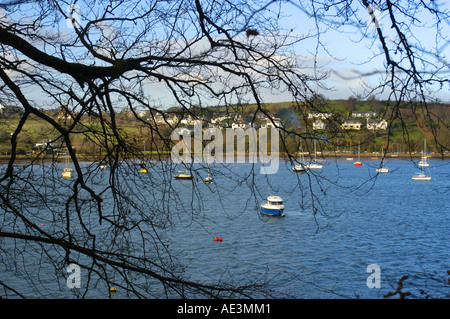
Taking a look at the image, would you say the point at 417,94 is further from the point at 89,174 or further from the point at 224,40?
the point at 89,174

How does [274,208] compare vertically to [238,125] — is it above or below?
below

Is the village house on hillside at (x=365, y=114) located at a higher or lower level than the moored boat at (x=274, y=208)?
higher

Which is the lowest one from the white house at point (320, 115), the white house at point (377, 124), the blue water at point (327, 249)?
the blue water at point (327, 249)

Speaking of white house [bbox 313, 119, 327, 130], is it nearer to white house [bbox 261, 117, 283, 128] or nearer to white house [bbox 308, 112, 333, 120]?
white house [bbox 308, 112, 333, 120]

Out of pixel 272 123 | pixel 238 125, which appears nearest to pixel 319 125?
pixel 272 123

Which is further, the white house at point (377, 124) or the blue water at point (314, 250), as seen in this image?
the blue water at point (314, 250)

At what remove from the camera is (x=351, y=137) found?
433cm

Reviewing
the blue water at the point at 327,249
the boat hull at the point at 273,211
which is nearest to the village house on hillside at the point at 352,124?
the blue water at the point at 327,249

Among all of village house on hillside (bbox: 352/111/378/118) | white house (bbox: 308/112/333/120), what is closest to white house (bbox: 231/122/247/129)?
white house (bbox: 308/112/333/120)

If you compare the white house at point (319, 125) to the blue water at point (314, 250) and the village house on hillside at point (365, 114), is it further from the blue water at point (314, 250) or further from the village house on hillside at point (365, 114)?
the blue water at point (314, 250)

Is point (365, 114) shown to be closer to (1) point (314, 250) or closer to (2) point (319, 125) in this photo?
(2) point (319, 125)

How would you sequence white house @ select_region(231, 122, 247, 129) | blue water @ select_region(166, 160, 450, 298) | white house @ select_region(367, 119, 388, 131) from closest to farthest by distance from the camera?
white house @ select_region(367, 119, 388, 131), white house @ select_region(231, 122, 247, 129), blue water @ select_region(166, 160, 450, 298)
